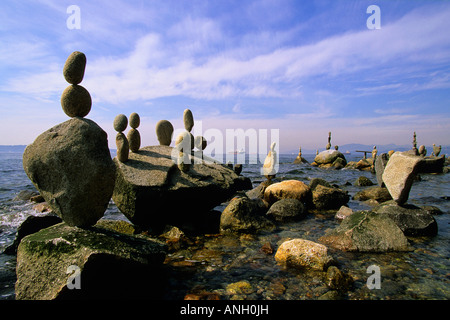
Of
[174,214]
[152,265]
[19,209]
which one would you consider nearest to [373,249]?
[152,265]

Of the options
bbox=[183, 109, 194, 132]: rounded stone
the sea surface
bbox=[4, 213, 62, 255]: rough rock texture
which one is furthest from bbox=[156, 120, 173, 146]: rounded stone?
bbox=[4, 213, 62, 255]: rough rock texture

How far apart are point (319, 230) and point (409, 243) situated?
228cm

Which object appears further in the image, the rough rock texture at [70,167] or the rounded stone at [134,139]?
the rounded stone at [134,139]

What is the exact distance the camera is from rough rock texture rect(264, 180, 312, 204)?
11141mm

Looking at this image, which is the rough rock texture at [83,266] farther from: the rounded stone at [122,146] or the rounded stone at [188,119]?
the rounded stone at [188,119]

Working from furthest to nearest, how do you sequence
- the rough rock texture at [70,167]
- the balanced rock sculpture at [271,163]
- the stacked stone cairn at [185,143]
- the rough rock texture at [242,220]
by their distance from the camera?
1. the balanced rock sculpture at [271,163]
2. the stacked stone cairn at [185,143]
3. the rough rock texture at [242,220]
4. the rough rock texture at [70,167]

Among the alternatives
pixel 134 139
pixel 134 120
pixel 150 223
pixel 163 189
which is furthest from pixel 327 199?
pixel 134 120

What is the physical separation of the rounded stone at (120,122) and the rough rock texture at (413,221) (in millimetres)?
7868

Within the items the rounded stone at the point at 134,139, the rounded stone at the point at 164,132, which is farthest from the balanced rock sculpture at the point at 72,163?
the rounded stone at the point at 164,132

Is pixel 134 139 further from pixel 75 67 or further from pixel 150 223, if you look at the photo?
pixel 75 67

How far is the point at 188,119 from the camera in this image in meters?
8.67

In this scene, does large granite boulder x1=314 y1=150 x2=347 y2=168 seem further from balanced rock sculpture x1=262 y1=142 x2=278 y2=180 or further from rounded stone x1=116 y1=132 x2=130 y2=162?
rounded stone x1=116 y1=132 x2=130 y2=162

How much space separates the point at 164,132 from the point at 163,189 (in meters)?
2.91

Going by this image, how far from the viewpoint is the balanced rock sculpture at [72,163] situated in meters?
4.39
